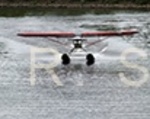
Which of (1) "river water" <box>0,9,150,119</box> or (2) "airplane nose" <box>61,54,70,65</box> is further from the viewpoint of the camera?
(2) "airplane nose" <box>61,54,70,65</box>

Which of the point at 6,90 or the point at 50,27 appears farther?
the point at 50,27

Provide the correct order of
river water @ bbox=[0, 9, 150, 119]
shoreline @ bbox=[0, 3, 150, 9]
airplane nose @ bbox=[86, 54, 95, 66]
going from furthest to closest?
shoreline @ bbox=[0, 3, 150, 9]
airplane nose @ bbox=[86, 54, 95, 66]
river water @ bbox=[0, 9, 150, 119]

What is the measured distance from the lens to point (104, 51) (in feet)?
44.4

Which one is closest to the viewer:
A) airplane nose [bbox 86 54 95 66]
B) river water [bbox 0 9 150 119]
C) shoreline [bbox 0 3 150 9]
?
river water [bbox 0 9 150 119]

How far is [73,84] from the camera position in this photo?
11195 millimetres

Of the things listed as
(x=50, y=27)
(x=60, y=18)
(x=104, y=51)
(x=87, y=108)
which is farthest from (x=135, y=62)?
(x=60, y=18)

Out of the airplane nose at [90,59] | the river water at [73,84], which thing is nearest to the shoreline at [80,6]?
the river water at [73,84]

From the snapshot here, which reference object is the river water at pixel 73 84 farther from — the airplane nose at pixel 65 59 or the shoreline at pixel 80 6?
the shoreline at pixel 80 6

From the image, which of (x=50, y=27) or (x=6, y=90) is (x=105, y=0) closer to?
(x=50, y=27)

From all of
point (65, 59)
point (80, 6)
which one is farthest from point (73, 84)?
point (80, 6)

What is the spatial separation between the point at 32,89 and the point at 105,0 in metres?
10.4

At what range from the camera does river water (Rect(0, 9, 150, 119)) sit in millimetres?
9594

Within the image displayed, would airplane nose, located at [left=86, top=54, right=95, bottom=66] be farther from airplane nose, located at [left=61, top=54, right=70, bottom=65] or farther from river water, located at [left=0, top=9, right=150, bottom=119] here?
airplane nose, located at [left=61, top=54, right=70, bottom=65]

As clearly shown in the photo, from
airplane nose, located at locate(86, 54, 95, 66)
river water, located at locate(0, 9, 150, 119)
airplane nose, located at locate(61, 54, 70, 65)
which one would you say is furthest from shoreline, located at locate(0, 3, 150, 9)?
airplane nose, located at locate(61, 54, 70, 65)
